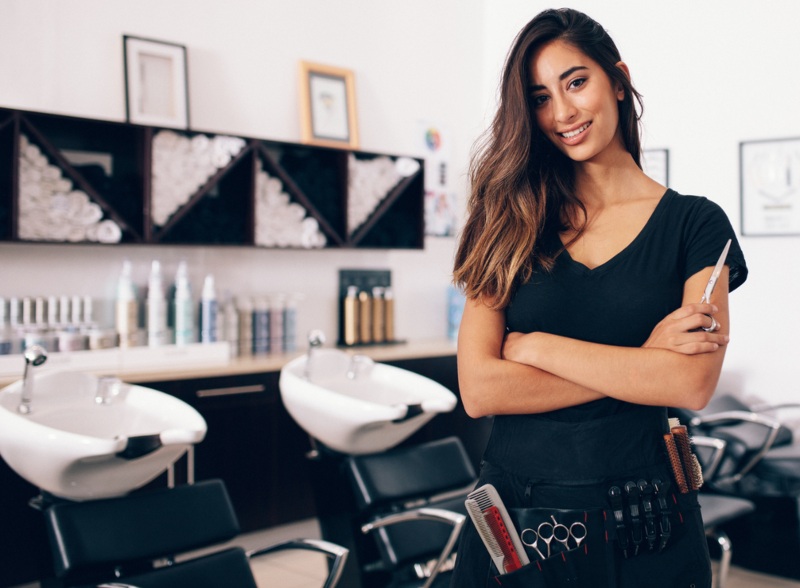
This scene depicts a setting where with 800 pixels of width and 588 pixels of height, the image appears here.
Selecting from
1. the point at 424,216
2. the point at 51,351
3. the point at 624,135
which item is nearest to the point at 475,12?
the point at 424,216

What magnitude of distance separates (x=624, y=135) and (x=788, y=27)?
3012 millimetres

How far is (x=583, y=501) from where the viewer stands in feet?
3.82

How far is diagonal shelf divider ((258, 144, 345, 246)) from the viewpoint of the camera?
11.4 ft

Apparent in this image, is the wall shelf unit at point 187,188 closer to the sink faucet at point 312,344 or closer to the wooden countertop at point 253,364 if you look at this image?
the wooden countertop at point 253,364

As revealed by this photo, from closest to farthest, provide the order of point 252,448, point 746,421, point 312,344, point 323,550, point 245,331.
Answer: point 323,550
point 312,344
point 252,448
point 245,331
point 746,421

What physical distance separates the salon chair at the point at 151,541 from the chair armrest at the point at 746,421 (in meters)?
1.98

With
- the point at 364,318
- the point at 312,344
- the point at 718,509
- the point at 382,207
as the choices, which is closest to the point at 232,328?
the point at 364,318

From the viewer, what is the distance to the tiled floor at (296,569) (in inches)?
124

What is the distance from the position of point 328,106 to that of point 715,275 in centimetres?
294

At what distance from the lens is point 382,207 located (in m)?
3.89

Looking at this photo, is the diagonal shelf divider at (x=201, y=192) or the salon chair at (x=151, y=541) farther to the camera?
the diagonal shelf divider at (x=201, y=192)

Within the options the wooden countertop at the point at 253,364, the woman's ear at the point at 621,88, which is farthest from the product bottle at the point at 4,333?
the woman's ear at the point at 621,88

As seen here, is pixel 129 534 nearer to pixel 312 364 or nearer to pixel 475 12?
pixel 312 364

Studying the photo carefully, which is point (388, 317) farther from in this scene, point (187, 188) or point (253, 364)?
point (187, 188)
